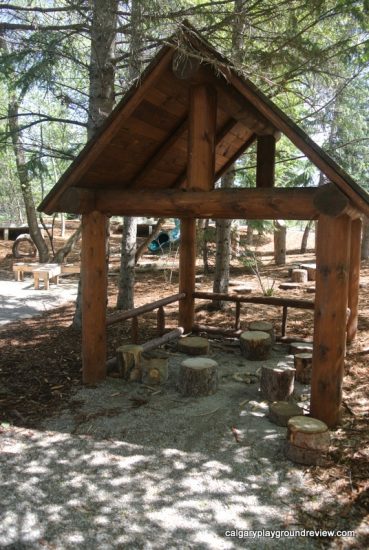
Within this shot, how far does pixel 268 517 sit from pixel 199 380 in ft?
7.48

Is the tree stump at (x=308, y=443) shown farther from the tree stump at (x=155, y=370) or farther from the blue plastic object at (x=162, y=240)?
the blue plastic object at (x=162, y=240)

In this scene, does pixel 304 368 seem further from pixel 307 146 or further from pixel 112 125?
pixel 112 125

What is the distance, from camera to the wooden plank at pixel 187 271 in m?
8.11

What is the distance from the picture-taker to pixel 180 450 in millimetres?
4242

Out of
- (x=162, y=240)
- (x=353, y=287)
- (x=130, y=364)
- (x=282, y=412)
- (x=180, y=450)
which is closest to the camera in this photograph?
(x=180, y=450)

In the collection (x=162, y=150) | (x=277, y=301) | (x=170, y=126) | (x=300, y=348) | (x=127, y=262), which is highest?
(x=170, y=126)

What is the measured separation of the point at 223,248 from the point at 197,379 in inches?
196

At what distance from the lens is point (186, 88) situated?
5.38m

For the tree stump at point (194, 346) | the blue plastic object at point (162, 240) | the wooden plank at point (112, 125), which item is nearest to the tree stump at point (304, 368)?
the tree stump at point (194, 346)

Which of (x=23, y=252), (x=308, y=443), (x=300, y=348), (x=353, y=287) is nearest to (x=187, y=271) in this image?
(x=300, y=348)

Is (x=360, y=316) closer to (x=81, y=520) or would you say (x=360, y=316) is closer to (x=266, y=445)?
(x=266, y=445)

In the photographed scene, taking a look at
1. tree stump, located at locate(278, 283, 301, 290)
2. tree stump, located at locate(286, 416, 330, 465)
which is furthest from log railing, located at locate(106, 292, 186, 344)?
tree stump, located at locate(278, 283, 301, 290)

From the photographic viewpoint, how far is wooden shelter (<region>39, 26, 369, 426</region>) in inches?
174

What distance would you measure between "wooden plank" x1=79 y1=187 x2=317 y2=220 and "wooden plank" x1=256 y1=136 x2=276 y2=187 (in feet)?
1.70
